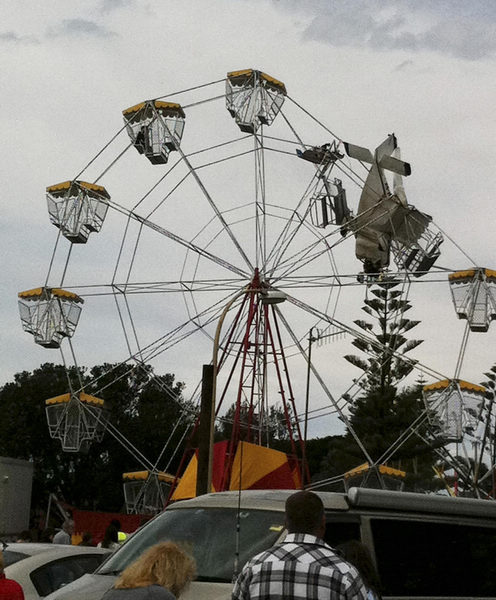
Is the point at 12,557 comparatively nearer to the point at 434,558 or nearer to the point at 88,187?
the point at 434,558

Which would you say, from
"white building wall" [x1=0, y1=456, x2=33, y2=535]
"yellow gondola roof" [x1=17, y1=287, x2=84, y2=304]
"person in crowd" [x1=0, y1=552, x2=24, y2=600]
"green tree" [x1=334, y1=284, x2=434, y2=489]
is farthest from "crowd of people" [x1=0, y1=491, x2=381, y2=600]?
"green tree" [x1=334, y1=284, x2=434, y2=489]

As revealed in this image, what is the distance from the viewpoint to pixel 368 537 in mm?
7027

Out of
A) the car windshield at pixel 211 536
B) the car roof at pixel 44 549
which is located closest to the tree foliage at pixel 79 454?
the car roof at pixel 44 549

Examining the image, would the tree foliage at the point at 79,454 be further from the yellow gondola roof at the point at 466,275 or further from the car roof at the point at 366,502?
the car roof at the point at 366,502

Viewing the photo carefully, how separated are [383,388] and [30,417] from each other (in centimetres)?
2445

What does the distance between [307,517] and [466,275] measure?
1983cm

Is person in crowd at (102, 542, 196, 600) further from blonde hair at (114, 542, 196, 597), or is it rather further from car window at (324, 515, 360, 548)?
car window at (324, 515, 360, 548)

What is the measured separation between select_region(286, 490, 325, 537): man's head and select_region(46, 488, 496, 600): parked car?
6.92 ft

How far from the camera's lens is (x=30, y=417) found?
7038 centimetres

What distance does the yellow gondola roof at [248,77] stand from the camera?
2516cm

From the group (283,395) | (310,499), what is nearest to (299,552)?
(310,499)

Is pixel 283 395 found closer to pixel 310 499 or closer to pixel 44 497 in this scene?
pixel 310 499

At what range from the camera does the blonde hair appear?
498cm

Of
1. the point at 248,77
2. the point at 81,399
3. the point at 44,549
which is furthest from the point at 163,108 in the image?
the point at 44,549
